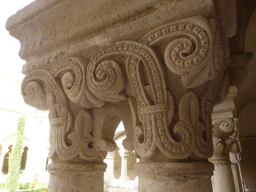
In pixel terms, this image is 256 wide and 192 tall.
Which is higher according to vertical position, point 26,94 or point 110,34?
point 110,34

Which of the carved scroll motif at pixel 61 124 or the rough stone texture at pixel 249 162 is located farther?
the rough stone texture at pixel 249 162

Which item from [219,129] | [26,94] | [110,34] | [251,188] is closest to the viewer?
[110,34]

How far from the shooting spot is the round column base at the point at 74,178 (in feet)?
2.96

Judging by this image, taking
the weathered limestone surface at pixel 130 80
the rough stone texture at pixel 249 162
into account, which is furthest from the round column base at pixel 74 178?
the rough stone texture at pixel 249 162

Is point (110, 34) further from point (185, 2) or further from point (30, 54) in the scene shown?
point (30, 54)

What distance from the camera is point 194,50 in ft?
2.17

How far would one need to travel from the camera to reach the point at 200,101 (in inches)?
30.1

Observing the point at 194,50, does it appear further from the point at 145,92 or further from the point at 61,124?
the point at 61,124

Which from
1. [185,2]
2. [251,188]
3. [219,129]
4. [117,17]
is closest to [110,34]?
[117,17]

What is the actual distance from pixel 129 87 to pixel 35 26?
2.04 ft

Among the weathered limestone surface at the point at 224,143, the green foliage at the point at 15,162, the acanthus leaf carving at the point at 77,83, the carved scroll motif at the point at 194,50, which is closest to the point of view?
the carved scroll motif at the point at 194,50

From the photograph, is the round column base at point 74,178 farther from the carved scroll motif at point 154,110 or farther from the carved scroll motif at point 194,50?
the carved scroll motif at point 194,50

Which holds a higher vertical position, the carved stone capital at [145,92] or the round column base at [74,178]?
the carved stone capital at [145,92]

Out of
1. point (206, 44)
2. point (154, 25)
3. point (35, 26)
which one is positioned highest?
point (35, 26)
